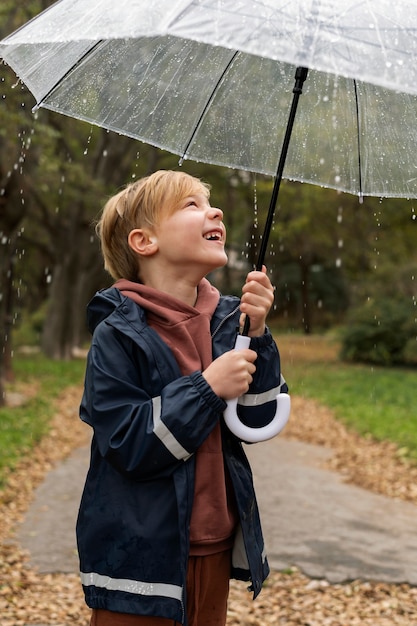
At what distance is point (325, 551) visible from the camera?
5.72 m

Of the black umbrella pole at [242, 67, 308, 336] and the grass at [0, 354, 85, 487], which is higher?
the black umbrella pole at [242, 67, 308, 336]

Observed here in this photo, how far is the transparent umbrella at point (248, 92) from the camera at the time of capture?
7.98ft

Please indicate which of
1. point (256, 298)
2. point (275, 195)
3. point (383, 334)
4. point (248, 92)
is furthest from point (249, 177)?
point (256, 298)

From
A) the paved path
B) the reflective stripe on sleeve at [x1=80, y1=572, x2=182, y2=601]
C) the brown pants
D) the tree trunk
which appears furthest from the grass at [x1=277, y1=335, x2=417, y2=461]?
the tree trunk

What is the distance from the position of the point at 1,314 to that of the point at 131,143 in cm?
1037

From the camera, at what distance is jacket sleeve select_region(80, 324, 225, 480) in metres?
2.23

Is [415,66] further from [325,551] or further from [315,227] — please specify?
[315,227]

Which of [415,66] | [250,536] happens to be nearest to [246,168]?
[415,66]

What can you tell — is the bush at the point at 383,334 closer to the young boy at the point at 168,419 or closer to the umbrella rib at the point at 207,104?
the umbrella rib at the point at 207,104

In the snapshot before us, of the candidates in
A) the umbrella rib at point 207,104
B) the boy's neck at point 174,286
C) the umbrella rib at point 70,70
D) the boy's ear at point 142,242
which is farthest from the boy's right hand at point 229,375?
the umbrella rib at point 70,70

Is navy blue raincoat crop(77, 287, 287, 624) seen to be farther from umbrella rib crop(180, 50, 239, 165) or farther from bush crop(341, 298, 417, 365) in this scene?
bush crop(341, 298, 417, 365)

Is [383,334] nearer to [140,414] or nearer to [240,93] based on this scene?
[240,93]

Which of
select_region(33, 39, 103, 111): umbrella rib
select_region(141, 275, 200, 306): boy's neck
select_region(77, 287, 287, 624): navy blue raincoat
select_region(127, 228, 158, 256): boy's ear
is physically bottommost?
select_region(77, 287, 287, 624): navy blue raincoat

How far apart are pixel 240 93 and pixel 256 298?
118 centimetres
